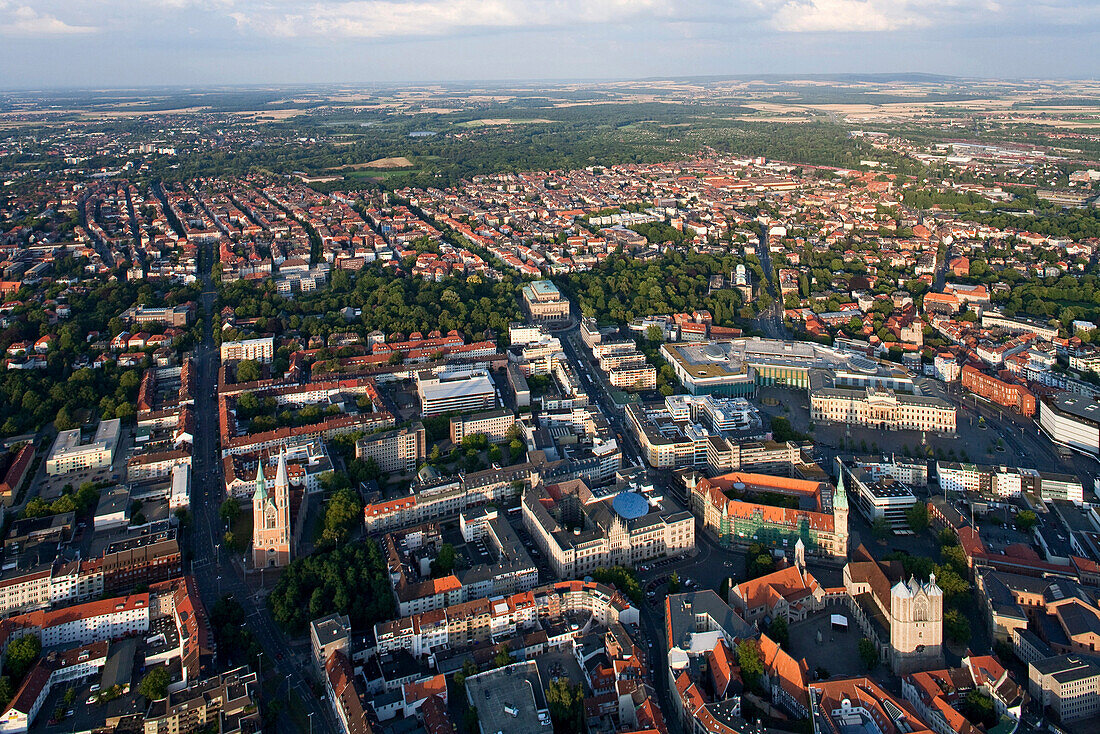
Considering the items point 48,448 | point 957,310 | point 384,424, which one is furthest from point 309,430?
point 957,310

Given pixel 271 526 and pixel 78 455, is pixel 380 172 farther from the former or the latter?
pixel 271 526

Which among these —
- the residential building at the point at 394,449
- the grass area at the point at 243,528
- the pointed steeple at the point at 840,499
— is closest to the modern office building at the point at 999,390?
the pointed steeple at the point at 840,499

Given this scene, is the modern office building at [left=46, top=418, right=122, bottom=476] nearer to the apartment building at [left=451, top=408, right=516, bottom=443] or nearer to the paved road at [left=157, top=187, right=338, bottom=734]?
the paved road at [left=157, top=187, right=338, bottom=734]

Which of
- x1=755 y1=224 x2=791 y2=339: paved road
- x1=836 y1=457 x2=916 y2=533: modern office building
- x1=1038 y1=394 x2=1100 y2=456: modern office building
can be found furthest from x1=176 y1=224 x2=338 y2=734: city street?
x1=755 y1=224 x2=791 y2=339: paved road

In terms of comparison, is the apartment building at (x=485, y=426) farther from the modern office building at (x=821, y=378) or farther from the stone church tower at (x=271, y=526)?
the modern office building at (x=821, y=378)

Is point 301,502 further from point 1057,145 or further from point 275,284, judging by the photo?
point 1057,145

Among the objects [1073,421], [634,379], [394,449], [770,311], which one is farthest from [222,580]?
[770,311]
